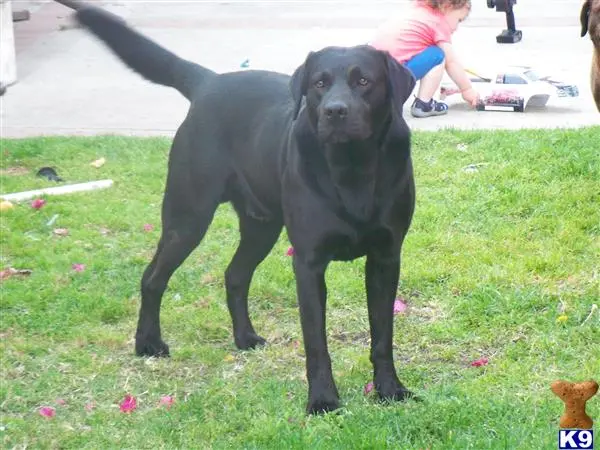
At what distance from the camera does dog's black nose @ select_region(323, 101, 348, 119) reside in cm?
391

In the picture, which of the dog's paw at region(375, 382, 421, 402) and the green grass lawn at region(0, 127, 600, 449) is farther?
the dog's paw at region(375, 382, 421, 402)

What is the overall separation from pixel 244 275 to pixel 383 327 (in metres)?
1.04

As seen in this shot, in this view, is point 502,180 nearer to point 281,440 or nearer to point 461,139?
point 461,139

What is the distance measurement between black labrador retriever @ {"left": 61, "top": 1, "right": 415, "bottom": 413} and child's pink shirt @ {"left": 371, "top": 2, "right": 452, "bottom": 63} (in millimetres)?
4034

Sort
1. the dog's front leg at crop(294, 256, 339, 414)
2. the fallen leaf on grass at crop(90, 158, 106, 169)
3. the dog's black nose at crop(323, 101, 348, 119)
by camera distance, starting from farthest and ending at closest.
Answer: the fallen leaf on grass at crop(90, 158, 106, 169) → the dog's front leg at crop(294, 256, 339, 414) → the dog's black nose at crop(323, 101, 348, 119)

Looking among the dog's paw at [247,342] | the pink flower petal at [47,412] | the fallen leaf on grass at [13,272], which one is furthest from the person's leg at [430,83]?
the pink flower petal at [47,412]

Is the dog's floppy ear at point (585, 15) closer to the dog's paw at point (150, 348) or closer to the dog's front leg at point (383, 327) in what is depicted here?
the dog's front leg at point (383, 327)

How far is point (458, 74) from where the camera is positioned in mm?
9117

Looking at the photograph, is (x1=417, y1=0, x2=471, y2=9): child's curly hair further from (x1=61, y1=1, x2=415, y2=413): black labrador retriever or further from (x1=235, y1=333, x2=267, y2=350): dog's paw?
(x1=235, y1=333, x2=267, y2=350): dog's paw

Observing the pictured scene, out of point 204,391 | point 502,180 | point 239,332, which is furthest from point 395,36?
point 204,391

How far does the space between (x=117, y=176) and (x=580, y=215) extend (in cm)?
330

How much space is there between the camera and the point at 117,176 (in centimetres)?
791

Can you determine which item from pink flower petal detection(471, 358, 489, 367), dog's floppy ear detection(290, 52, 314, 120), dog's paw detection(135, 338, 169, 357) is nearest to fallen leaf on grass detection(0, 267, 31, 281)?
dog's paw detection(135, 338, 169, 357)

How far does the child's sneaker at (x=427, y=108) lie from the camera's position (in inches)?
358
